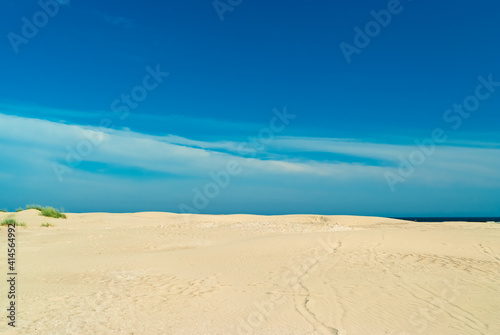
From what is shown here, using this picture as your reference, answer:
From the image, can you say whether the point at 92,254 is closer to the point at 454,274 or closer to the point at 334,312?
the point at 334,312

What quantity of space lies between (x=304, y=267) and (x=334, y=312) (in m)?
3.41

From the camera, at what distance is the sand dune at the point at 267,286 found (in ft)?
19.5

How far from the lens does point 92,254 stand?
12.6m

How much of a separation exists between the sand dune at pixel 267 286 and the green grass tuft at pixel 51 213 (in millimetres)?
10381

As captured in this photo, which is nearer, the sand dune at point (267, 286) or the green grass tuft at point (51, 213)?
the sand dune at point (267, 286)

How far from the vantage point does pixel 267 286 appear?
8.18 m

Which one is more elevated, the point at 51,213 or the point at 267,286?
the point at 51,213

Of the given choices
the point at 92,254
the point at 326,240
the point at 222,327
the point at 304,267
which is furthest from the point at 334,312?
the point at 92,254

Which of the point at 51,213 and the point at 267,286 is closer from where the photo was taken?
the point at 267,286

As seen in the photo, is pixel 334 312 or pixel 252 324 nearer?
pixel 252 324

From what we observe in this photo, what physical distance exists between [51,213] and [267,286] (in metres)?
21.1

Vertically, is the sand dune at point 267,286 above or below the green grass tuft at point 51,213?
below

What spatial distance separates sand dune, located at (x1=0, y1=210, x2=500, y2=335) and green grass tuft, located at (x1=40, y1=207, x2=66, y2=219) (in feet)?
34.1

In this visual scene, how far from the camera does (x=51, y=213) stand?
24.2 m
